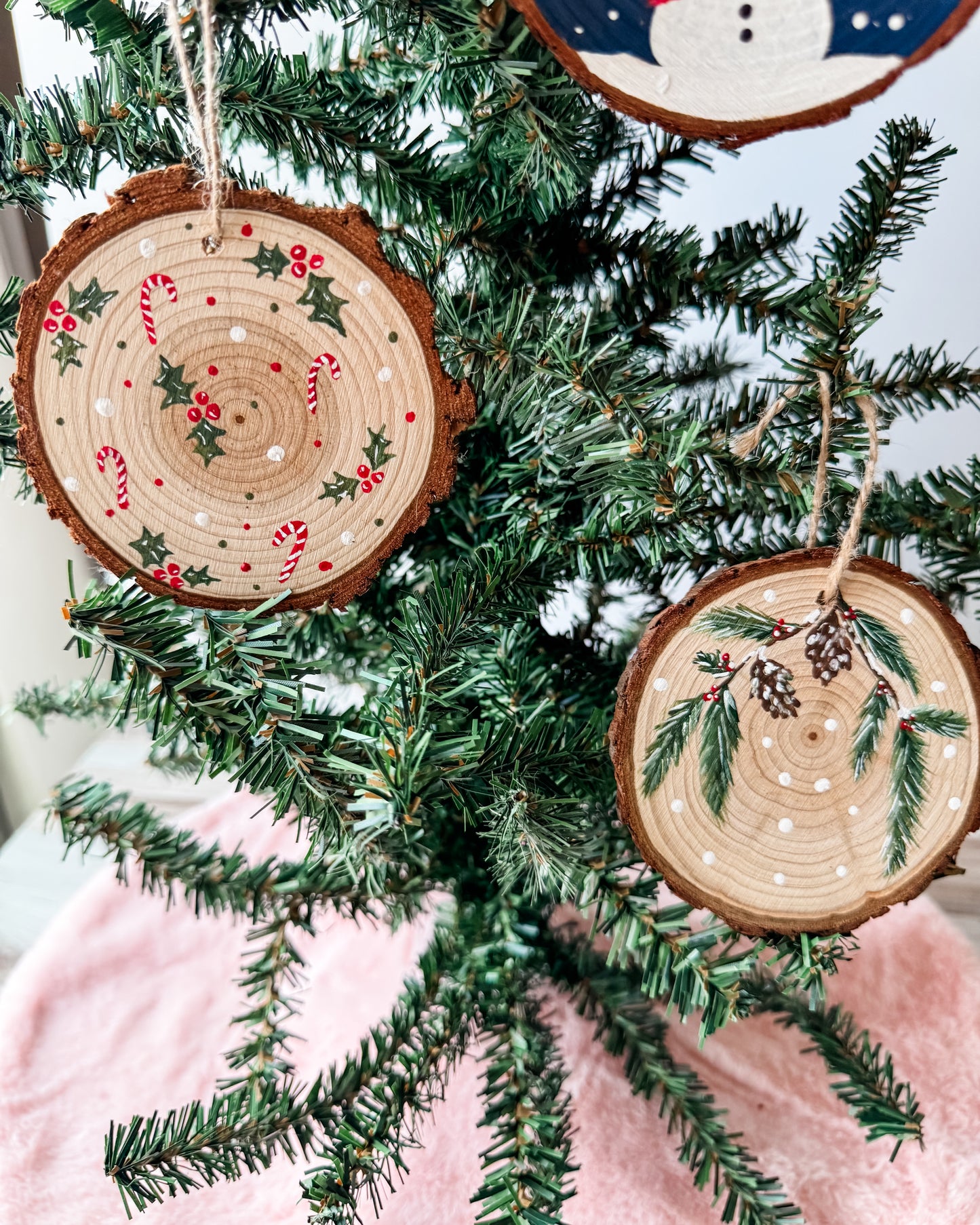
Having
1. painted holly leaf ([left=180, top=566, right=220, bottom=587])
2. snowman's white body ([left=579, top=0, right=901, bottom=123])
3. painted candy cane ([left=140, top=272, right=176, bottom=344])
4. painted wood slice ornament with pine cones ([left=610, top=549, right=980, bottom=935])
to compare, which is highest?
snowman's white body ([left=579, top=0, right=901, bottom=123])

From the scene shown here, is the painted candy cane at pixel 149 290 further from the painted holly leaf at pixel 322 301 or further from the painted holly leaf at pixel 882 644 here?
the painted holly leaf at pixel 882 644

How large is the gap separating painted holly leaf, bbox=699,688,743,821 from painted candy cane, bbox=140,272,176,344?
0.87 ft

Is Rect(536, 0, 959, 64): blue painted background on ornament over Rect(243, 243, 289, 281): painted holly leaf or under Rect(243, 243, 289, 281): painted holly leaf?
over

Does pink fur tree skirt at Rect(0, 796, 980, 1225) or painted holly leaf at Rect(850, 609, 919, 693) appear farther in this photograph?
pink fur tree skirt at Rect(0, 796, 980, 1225)

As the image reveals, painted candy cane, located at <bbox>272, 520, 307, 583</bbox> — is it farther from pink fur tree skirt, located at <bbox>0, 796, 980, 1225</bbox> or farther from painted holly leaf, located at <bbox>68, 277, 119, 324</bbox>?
pink fur tree skirt, located at <bbox>0, 796, 980, 1225</bbox>

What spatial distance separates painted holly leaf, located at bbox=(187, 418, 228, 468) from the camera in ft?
1.24

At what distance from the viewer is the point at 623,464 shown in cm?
40

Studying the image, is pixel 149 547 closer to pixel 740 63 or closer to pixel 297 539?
pixel 297 539

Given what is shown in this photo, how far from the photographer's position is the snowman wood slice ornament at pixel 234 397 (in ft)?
1.15

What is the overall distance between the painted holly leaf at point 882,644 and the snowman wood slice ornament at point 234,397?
180 mm

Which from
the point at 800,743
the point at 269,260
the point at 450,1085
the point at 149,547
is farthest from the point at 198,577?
the point at 450,1085

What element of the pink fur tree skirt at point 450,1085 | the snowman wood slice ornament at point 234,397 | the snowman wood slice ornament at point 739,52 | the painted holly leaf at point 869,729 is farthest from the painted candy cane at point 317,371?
the pink fur tree skirt at point 450,1085

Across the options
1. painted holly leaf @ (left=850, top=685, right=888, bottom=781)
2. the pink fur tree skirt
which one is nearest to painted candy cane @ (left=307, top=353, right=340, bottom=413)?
painted holly leaf @ (left=850, top=685, right=888, bottom=781)

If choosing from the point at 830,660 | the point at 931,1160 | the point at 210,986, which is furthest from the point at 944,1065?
the point at 210,986
